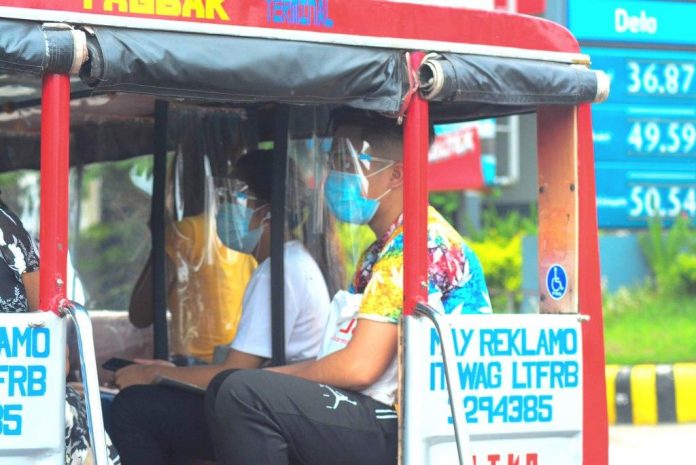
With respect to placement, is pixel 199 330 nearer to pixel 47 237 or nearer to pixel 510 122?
pixel 47 237

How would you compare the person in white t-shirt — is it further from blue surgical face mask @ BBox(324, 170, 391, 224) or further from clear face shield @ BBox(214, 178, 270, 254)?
blue surgical face mask @ BBox(324, 170, 391, 224)

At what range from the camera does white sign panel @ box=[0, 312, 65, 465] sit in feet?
8.42

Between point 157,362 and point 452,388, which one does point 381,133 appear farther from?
point 157,362

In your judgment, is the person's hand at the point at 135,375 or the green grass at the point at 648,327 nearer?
the person's hand at the point at 135,375

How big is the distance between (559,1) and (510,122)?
5.40 m

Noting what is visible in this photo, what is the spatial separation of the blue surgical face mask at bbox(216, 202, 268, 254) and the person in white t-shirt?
0.05 metres

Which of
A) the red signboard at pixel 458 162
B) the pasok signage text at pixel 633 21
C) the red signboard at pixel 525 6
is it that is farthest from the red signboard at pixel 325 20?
the red signboard at pixel 458 162

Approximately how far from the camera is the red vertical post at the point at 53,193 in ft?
8.56

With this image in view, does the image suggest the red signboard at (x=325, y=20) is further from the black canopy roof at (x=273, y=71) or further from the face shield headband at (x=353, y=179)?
the face shield headband at (x=353, y=179)

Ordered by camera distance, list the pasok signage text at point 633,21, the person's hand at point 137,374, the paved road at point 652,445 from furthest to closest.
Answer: the pasok signage text at point 633,21
the paved road at point 652,445
the person's hand at point 137,374

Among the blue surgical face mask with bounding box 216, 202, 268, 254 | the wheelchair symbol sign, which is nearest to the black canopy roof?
the wheelchair symbol sign

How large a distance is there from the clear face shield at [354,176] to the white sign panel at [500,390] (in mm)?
493

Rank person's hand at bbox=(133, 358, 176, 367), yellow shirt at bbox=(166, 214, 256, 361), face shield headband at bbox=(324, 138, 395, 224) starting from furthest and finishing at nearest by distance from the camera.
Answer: yellow shirt at bbox=(166, 214, 256, 361) < person's hand at bbox=(133, 358, 176, 367) < face shield headband at bbox=(324, 138, 395, 224)

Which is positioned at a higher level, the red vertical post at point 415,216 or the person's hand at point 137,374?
the red vertical post at point 415,216
